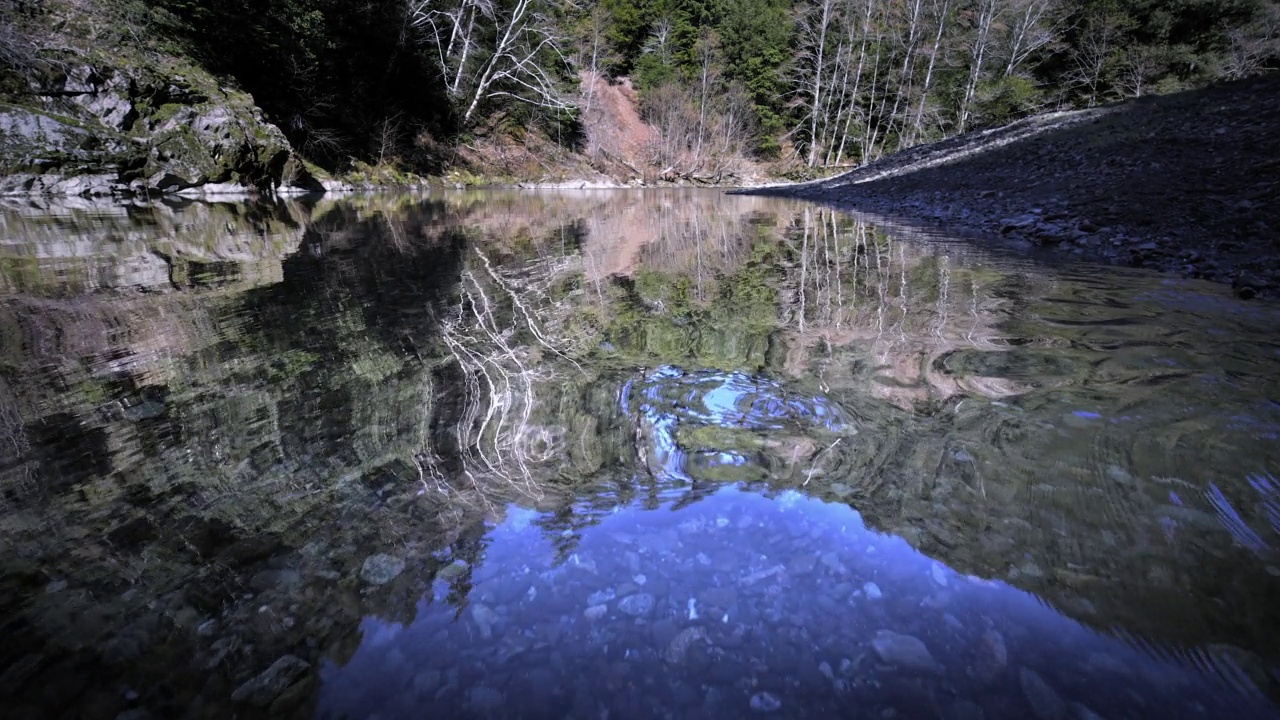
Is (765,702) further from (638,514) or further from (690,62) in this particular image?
(690,62)

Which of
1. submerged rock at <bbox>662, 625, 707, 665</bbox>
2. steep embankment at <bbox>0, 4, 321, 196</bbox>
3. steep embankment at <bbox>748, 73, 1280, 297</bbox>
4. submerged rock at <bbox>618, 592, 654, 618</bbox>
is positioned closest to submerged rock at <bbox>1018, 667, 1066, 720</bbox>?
submerged rock at <bbox>662, 625, 707, 665</bbox>

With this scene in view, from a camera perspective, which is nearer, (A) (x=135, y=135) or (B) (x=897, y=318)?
(B) (x=897, y=318)

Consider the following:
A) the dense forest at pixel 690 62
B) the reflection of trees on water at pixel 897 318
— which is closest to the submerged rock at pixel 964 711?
the reflection of trees on water at pixel 897 318

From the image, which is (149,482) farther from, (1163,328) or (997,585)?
(1163,328)

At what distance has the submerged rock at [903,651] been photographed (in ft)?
3.43

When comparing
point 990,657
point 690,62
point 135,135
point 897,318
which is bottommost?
point 990,657

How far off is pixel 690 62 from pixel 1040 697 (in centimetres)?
3870

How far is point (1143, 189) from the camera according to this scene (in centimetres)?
643

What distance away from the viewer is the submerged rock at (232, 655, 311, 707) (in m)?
0.96

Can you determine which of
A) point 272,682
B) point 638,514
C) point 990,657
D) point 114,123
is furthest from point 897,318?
point 114,123

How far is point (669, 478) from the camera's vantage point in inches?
67.3

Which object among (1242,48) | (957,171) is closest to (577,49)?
(957,171)

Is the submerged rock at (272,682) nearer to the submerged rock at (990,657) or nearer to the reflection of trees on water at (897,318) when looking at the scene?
the submerged rock at (990,657)

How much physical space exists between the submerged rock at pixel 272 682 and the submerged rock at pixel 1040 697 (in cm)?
130
